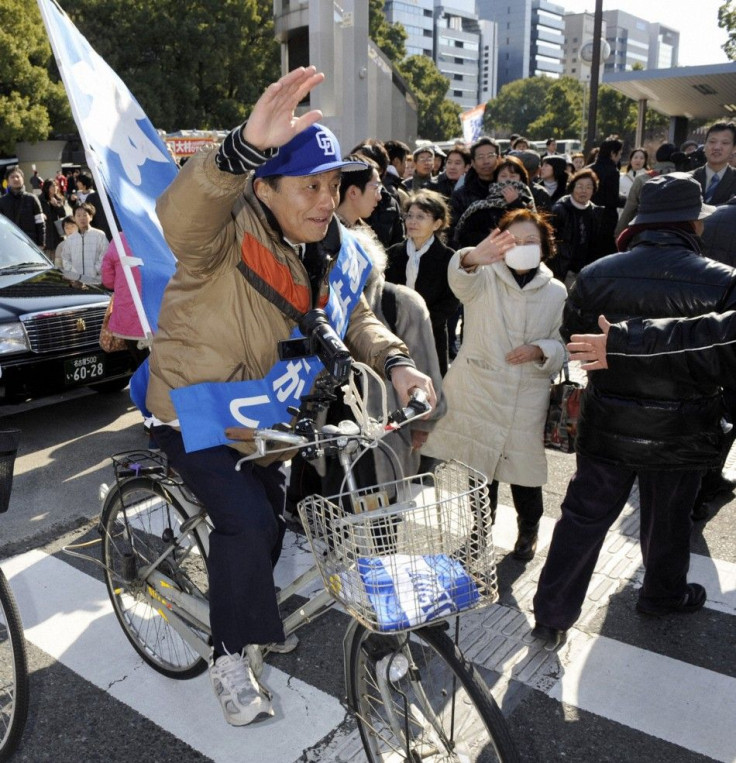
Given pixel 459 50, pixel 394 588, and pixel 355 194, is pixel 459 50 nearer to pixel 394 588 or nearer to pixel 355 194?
pixel 355 194

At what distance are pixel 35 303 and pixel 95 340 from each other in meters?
0.55

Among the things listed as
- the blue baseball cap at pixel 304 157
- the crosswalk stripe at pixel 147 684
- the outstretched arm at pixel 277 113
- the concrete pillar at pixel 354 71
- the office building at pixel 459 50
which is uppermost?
the office building at pixel 459 50

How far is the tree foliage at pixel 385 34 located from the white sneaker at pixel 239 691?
48761 mm

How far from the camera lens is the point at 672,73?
2856 centimetres

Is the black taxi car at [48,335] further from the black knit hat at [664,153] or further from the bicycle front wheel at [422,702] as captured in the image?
the black knit hat at [664,153]

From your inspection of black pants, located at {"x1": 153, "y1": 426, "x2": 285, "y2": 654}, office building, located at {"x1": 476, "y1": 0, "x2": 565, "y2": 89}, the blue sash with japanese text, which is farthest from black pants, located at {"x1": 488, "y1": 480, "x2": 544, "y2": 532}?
office building, located at {"x1": 476, "y1": 0, "x2": 565, "y2": 89}

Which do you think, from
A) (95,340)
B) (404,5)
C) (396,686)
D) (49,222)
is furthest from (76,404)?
(404,5)

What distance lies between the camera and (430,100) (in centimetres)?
8094

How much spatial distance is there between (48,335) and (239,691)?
463cm

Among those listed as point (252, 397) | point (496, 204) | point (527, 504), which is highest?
point (496, 204)

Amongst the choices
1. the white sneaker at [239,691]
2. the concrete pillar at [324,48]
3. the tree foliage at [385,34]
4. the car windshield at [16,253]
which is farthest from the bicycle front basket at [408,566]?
the tree foliage at [385,34]

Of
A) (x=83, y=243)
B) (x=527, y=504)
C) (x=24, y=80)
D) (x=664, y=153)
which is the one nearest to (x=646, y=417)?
(x=527, y=504)

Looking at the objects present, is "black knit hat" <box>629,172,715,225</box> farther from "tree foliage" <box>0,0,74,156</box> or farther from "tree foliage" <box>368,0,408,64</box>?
"tree foliage" <box>368,0,408,64</box>

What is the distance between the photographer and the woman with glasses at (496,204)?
5477 millimetres
